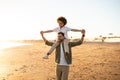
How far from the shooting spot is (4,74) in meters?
14.0

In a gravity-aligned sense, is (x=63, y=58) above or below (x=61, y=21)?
below

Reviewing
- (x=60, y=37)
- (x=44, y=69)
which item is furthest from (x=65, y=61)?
(x=44, y=69)

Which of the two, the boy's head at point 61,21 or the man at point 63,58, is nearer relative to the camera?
the boy's head at point 61,21

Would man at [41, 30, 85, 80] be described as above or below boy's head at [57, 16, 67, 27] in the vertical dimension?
below

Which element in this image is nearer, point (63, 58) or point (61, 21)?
point (61, 21)

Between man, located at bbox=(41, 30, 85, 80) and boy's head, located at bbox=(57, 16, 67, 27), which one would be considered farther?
man, located at bbox=(41, 30, 85, 80)

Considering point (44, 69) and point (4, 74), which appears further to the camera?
point (44, 69)

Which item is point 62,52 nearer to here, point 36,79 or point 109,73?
point 36,79

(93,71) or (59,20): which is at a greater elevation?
(59,20)

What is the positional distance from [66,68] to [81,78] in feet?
19.1

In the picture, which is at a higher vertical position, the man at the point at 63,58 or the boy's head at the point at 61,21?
the boy's head at the point at 61,21

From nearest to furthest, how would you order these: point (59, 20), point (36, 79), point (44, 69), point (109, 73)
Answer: point (59, 20)
point (36, 79)
point (109, 73)
point (44, 69)

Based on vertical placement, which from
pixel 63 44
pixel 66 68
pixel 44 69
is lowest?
pixel 44 69


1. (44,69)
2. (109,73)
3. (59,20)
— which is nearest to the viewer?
(59,20)
